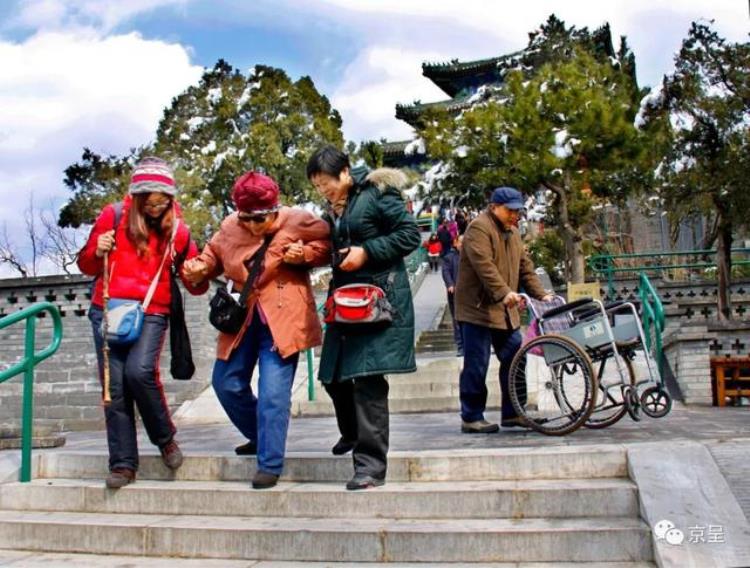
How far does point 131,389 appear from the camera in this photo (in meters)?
4.84

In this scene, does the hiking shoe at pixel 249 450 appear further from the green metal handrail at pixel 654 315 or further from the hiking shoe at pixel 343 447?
the green metal handrail at pixel 654 315

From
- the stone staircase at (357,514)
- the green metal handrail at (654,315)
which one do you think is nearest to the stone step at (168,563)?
the stone staircase at (357,514)

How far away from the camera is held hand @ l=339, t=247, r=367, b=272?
4551 millimetres

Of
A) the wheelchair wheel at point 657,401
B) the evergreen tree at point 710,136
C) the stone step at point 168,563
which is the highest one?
the evergreen tree at point 710,136

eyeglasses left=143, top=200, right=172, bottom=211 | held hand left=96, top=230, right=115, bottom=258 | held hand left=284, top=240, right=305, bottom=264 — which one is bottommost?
held hand left=284, top=240, right=305, bottom=264

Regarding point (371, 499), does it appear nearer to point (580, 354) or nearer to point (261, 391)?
point (261, 391)

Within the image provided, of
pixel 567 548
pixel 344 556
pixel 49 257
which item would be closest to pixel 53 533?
pixel 344 556

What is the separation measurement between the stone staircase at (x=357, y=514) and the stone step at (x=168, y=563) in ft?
0.06

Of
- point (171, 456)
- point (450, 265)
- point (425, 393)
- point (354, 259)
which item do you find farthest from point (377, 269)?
point (450, 265)

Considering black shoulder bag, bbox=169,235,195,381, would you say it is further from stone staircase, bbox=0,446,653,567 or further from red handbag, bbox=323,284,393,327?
red handbag, bbox=323,284,393,327

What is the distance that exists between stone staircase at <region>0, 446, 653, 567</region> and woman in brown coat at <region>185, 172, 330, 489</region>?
284 millimetres

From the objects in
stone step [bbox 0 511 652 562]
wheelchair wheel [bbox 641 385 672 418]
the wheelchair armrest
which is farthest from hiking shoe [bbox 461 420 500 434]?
stone step [bbox 0 511 652 562]

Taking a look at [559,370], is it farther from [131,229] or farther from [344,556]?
[131,229]

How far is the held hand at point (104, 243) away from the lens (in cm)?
487
